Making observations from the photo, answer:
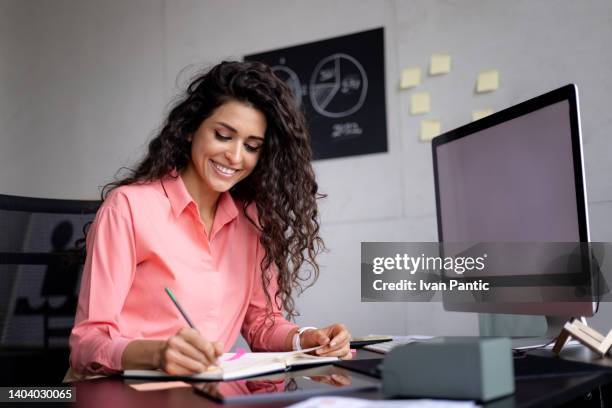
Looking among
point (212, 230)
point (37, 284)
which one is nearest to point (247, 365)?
point (212, 230)

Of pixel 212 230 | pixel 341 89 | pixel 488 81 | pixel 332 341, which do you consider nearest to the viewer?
pixel 332 341

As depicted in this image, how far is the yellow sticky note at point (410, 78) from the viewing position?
7.95 feet

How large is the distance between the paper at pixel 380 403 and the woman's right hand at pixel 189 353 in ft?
1.03

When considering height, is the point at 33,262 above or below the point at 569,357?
above

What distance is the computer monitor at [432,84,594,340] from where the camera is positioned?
1.35 m

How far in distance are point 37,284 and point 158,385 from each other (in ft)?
2.79

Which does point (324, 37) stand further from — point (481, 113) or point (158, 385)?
point (158, 385)

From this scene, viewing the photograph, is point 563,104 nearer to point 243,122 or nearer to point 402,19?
point 243,122

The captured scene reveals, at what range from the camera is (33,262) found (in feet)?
5.60

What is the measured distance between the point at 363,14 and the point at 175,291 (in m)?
1.55

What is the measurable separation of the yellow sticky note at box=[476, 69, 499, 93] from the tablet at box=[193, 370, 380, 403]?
152cm

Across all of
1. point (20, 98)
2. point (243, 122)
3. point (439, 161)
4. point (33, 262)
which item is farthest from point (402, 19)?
point (20, 98)

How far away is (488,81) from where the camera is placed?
89.8 inches

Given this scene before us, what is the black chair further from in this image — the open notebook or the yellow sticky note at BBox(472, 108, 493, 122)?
the yellow sticky note at BBox(472, 108, 493, 122)
